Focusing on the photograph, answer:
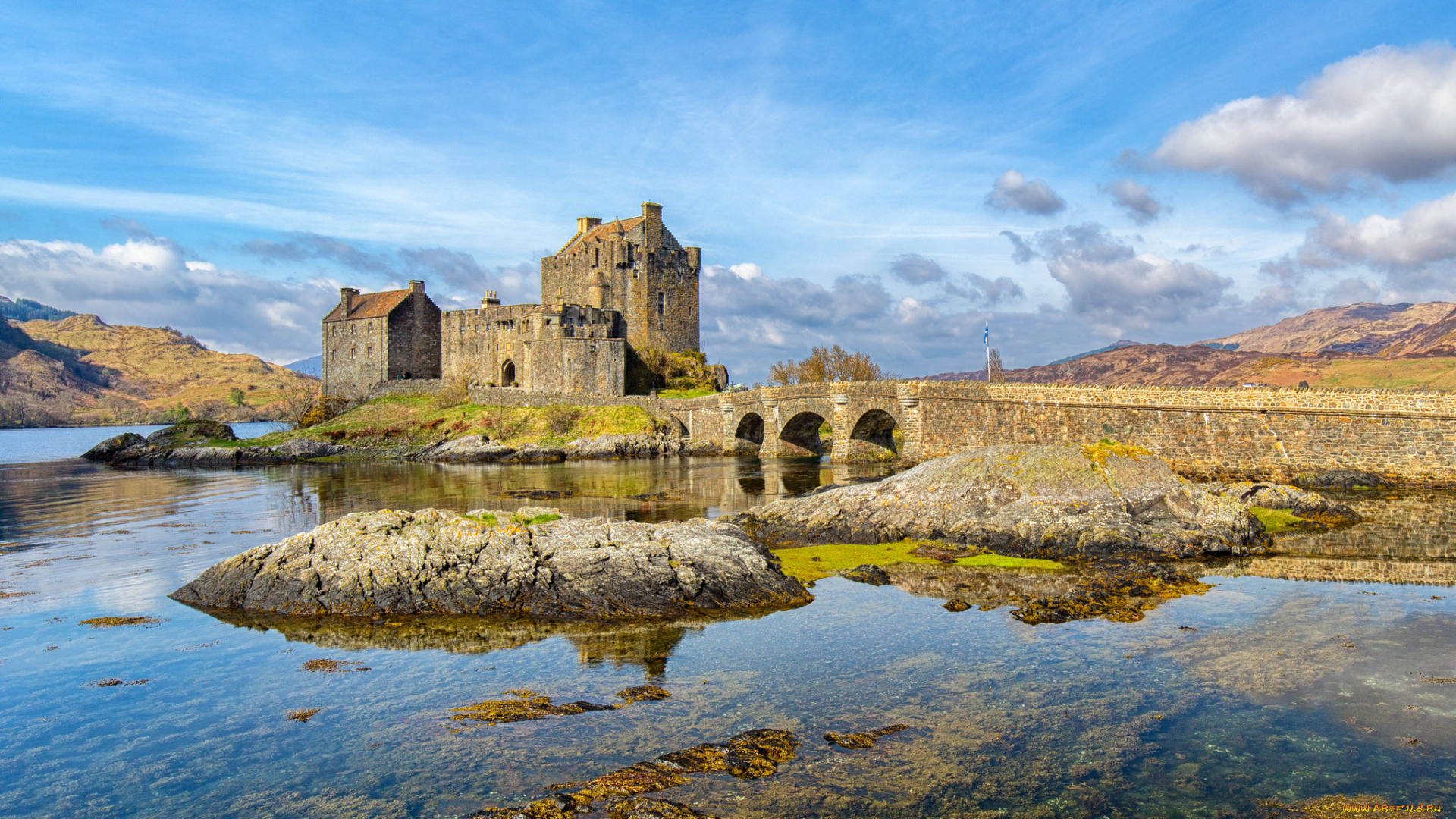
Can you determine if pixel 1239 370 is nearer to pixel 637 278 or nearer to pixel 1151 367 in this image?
pixel 1151 367

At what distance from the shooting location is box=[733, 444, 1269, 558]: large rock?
17.7 meters

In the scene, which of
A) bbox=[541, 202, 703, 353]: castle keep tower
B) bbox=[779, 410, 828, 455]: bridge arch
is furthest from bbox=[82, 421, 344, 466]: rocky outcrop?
bbox=[779, 410, 828, 455]: bridge arch

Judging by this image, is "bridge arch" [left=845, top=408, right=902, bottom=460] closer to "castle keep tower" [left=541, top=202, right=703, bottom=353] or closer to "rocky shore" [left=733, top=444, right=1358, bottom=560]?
Result: "rocky shore" [left=733, top=444, right=1358, bottom=560]

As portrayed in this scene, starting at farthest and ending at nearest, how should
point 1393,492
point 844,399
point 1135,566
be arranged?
point 844,399, point 1393,492, point 1135,566

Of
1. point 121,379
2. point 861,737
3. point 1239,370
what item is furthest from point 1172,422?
point 121,379

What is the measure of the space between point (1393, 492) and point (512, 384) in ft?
188

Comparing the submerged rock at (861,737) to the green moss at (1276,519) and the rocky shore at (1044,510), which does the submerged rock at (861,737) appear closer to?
the rocky shore at (1044,510)

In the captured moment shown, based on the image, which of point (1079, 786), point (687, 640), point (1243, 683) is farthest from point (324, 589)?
point (1243, 683)

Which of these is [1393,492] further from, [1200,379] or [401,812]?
[1200,379]

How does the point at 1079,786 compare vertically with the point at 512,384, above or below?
below

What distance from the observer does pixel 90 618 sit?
1362cm

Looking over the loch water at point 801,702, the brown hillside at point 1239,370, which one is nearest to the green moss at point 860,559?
the loch water at point 801,702

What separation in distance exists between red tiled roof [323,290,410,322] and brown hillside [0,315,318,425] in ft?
248

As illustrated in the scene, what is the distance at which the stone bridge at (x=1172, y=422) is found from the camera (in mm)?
26781
